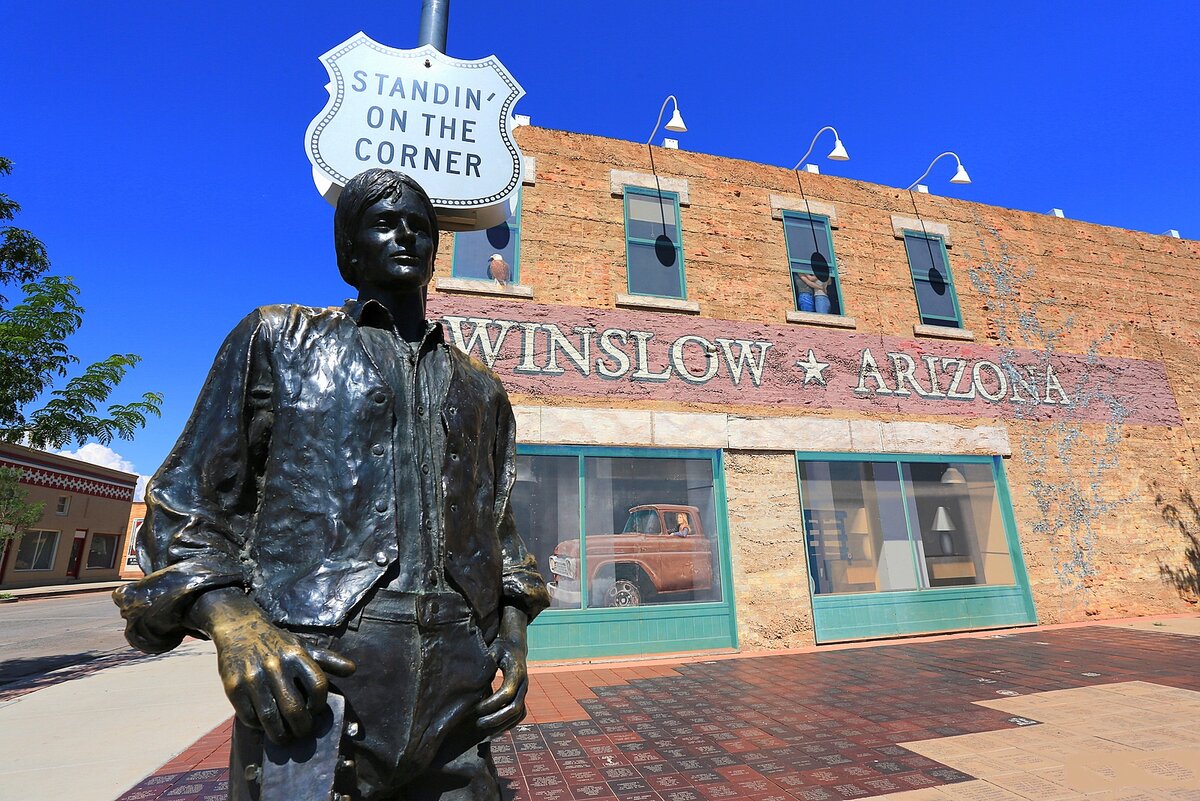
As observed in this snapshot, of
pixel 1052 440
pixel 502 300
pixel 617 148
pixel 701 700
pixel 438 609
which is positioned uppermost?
pixel 617 148

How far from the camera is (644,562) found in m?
7.99

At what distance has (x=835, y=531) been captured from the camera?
28.7ft

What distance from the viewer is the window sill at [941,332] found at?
32.4 ft

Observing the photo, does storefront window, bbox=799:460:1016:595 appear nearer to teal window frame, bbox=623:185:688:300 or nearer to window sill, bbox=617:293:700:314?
window sill, bbox=617:293:700:314

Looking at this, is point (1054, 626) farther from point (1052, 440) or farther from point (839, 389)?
point (839, 389)

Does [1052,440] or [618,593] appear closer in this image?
[618,593]

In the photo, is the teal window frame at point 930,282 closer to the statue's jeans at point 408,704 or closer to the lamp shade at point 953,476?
the lamp shade at point 953,476

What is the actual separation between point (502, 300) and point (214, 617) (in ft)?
24.2

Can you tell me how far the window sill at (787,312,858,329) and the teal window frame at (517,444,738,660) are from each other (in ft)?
8.63

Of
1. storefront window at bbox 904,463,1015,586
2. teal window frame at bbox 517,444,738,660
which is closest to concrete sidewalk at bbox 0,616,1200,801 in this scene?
teal window frame at bbox 517,444,738,660

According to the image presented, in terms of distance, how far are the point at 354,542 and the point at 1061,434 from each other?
12.1 meters

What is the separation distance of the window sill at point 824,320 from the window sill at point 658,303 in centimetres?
165

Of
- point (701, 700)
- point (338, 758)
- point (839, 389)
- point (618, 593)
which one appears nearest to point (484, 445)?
point (338, 758)

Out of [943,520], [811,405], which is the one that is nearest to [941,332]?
[811,405]
